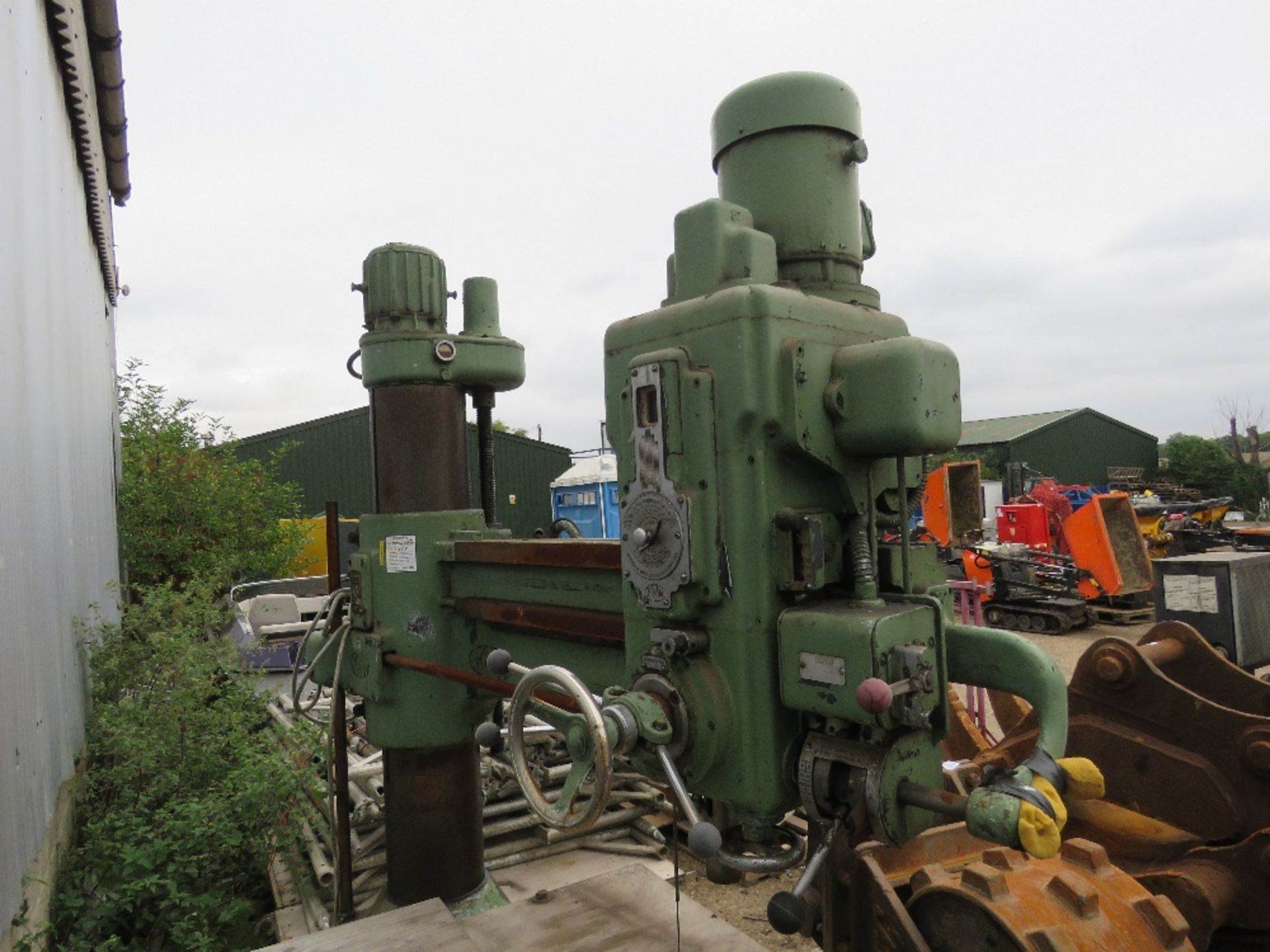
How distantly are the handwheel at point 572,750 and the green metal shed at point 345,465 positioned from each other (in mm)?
12778

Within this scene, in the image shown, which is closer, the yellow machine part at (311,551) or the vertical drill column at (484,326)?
the vertical drill column at (484,326)

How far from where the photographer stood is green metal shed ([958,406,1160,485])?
25375 mm

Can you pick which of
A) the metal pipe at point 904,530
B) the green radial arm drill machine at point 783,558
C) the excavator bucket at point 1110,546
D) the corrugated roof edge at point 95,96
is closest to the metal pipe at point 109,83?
the corrugated roof edge at point 95,96

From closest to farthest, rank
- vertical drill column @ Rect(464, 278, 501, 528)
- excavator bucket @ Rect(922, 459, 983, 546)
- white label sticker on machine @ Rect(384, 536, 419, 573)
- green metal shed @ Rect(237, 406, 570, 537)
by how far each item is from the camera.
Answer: excavator bucket @ Rect(922, 459, 983, 546) → white label sticker on machine @ Rect(384, 536, 419, 573) → vertical drill column @ Rect(464, 278, 501, 528) → green metal shed @ Rect(237, 406, 570, 537)

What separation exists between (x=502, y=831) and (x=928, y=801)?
338 cm

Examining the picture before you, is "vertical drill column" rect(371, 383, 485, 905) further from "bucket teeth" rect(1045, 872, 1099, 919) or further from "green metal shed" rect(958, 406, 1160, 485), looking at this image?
"green metal shed" rect(958, 406, 1160, 485)

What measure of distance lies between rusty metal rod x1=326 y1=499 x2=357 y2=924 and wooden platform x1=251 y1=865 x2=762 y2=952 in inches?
35.3

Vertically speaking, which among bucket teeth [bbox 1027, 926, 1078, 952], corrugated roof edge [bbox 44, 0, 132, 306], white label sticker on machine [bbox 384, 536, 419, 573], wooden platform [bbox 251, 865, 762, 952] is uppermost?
corrugated roof edge [bbox 44, 0, 132, 306]

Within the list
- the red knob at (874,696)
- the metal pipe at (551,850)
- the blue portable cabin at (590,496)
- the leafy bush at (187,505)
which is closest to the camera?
the red knob at (874,696)

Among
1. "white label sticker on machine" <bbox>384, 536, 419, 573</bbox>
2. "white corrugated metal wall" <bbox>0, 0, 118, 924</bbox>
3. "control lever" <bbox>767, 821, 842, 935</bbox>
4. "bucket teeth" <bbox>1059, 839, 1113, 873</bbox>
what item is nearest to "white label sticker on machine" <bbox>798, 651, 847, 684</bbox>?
"control lever" <bbox>767, 821, 842, 935</bbox>

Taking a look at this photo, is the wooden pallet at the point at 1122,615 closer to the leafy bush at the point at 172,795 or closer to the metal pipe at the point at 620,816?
the metal pipe at the point at 620,816

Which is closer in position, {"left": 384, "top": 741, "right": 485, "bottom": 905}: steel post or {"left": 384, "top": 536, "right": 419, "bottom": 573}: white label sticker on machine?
{"left": 384, "top": 536, "right": 419, "bottom": 573}: white label sticker on machine

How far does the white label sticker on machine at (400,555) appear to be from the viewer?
3.11 meters

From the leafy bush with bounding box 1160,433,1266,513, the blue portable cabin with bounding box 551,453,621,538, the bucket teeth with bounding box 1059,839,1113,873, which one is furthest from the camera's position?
the leafy bush with bounding box 1160,433,1266,513
